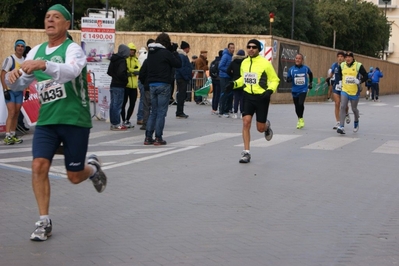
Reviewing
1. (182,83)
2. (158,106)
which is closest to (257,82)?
(158,106)

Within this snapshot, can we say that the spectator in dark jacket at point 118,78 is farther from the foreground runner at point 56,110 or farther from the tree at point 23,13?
the tree at point 23,13

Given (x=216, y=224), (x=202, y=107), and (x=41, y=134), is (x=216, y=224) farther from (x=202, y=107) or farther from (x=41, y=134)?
(x=202, y=107)

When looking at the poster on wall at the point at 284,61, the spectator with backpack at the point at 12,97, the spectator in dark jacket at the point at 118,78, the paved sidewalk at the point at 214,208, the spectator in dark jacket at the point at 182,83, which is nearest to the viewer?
the paved sidewalk at the point at 214,208

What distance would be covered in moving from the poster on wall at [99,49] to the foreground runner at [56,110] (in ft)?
38.6

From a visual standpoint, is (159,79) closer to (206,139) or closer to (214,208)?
(206,139)

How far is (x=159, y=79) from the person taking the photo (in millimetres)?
13555

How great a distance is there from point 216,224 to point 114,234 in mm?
1037

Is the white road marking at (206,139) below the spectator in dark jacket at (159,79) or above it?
below

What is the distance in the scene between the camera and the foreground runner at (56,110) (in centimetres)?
654

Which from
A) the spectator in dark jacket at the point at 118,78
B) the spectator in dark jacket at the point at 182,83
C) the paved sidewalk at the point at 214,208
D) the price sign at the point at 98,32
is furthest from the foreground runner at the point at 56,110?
the spectator in dark jacket at the point at 182,83

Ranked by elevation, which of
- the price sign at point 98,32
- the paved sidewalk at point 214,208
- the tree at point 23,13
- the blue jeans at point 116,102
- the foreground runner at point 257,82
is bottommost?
the paved sidewalk at point 214,208

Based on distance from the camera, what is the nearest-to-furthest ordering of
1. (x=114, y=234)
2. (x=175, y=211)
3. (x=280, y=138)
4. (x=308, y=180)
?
1. (x=114, y=234)
2. (x=175, y=211)
3. (x=308, y=180)
4. (x=280, y=138)

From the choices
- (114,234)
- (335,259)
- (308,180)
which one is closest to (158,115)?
(308,180)

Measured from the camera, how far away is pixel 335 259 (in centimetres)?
623
